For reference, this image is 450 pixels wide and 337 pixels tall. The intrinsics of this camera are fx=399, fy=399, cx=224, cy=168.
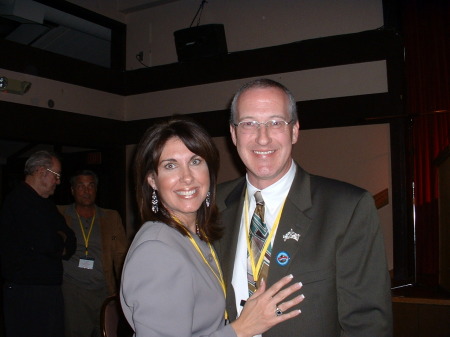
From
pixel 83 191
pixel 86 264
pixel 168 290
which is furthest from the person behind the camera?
pixel 83 191

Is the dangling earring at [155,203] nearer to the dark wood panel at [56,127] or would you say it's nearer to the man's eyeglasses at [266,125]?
the man's eyeglasses at [266,125]

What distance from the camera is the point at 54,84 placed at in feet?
18.5

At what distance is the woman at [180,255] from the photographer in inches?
54.4

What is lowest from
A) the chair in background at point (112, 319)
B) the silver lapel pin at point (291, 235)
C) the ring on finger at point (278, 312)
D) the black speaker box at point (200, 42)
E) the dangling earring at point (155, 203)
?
the chair in background at point (112, 319)

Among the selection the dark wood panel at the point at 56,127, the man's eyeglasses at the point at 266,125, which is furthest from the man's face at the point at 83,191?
the man's eyeglasses at the point at 266,125

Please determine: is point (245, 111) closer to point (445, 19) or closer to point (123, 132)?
point (445, 19)

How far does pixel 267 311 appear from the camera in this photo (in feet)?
5.16

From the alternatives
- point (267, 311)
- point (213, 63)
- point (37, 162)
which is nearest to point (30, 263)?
point (37, 162)

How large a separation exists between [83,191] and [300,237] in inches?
124

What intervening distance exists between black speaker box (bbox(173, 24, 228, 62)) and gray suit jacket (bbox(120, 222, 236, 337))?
15.6ft

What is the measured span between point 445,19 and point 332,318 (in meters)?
4.84

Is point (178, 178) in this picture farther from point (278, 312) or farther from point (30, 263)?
point (30, 263)

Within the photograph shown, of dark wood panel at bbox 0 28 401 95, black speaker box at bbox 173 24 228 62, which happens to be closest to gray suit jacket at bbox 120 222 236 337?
dark wood panel at bbox 0 28 401 95

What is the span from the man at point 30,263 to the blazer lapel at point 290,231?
2439 mm
